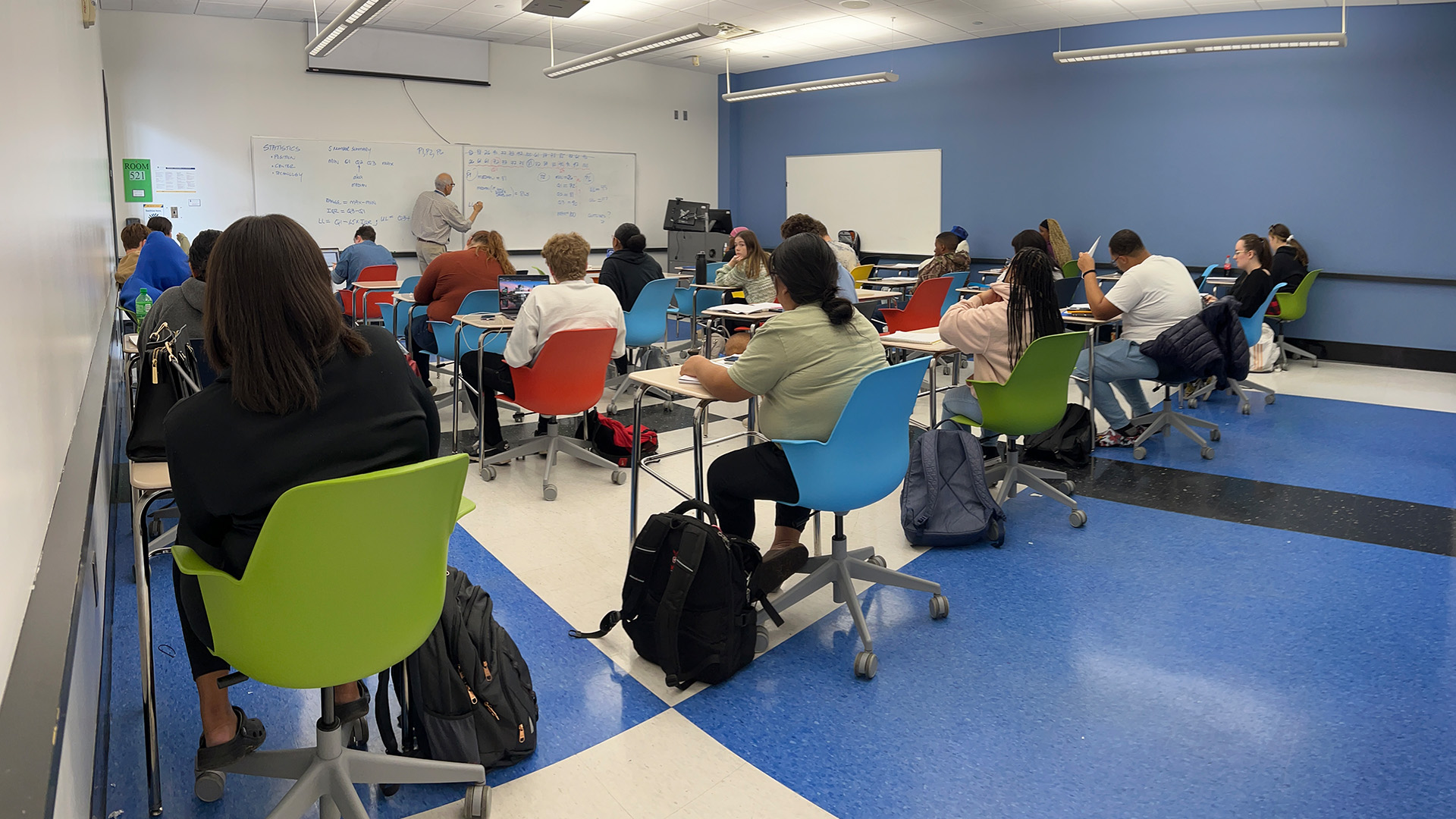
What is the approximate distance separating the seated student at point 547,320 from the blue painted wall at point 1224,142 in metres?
6.19

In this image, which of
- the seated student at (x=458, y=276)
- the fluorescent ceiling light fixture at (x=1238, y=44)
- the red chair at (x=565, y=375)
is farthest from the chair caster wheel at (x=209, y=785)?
the fluorescent ceiling light fixture at (x=1238, y=44)

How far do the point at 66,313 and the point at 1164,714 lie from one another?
2939 millimetres

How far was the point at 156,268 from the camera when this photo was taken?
17.1 ft

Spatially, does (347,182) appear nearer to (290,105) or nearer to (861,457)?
(290,105)

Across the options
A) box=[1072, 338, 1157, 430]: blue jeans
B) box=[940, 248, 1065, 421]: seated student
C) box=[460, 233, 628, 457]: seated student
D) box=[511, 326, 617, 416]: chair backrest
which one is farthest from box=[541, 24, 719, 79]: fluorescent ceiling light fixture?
box=[940, 248, 1065, 421]: seated student

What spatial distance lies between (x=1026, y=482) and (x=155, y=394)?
3.16 meters

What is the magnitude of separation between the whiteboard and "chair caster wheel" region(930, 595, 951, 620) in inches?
326

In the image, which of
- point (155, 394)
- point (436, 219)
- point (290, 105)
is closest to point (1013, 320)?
Result: point (155, 394)

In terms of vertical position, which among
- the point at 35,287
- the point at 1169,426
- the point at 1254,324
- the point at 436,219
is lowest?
the point at 1169,426

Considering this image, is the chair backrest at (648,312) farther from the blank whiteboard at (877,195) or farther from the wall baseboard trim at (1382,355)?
the wall baseboard trim at (1382,355)

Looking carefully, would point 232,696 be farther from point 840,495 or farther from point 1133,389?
point 1133,389

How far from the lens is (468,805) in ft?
6.07

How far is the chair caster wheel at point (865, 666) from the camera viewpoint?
2.44m

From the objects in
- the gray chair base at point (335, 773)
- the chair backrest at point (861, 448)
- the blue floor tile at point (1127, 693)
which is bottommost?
the blue floor tile at point (1127, 693)
